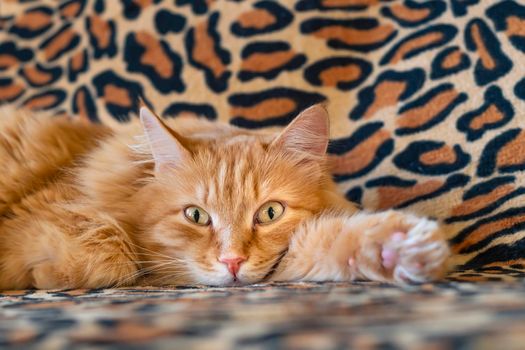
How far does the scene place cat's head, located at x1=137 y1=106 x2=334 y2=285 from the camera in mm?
1310

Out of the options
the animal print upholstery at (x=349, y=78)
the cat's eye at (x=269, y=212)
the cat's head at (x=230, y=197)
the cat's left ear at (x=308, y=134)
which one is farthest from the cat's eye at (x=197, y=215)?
the animal print upholstery at (x=349, y=78)

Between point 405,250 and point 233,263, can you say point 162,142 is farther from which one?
point 405,250

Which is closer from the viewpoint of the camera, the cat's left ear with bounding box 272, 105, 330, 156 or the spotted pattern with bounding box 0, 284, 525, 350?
the spotted pattern with bounding box 0, 284, 525, 350

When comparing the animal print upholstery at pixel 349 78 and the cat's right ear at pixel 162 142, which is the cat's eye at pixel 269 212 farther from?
the animal print upholstery at pixel 349 78

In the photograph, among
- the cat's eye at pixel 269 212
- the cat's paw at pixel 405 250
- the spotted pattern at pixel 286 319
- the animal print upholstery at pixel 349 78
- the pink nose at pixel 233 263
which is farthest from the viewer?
the animal print upholstery at pixel 349 78

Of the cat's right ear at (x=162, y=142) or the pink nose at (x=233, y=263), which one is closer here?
the pink nose at (x=233, y=263)

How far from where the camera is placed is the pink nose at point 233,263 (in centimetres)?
126

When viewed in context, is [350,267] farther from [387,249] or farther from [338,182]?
[338,182]

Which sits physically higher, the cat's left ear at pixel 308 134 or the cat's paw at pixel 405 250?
the cat's left ear at pixel 308 134

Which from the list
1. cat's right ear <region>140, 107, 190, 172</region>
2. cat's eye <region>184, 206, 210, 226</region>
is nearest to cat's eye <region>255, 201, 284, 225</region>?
cat's eye <region>184, 206, 210, 226</region>

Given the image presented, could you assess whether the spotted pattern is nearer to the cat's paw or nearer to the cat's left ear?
the cat's paw

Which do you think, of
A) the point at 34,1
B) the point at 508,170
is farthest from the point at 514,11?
the point at 34,1

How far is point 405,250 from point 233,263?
38 cm

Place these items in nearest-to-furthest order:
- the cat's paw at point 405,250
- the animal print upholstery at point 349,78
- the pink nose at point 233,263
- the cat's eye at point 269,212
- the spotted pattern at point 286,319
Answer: the spotted pattern at point 286,319 → the cat's paw at point 405,250 → the pink nose at point 233,263 → the cat's eye at point 269,212 → the animal print upholstery at point 349,78
